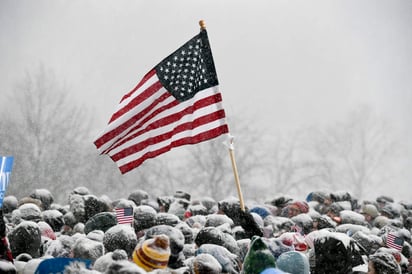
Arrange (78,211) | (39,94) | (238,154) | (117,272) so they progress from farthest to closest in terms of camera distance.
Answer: (238,154)
(39,94)
(78,211)
(117,272)

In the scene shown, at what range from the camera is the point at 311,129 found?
168ft

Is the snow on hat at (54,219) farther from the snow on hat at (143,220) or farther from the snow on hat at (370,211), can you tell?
the snow on hat at (370,211)

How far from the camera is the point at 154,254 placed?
16.9 feet

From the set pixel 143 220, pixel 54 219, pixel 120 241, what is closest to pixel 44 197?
pixel 54 219

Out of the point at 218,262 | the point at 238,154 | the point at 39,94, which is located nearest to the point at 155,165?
the point at 238,154

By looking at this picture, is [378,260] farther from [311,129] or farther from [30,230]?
[311,129]

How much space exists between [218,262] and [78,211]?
188 inches

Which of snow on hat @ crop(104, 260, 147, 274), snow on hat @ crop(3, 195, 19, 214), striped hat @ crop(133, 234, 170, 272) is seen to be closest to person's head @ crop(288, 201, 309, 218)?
snow on hat @ crop(3, 195, 19, 214)

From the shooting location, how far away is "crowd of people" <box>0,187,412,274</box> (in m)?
5.22

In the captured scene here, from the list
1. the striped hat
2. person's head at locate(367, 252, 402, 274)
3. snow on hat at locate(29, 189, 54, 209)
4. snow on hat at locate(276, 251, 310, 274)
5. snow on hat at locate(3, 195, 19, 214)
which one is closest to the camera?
the striped hat

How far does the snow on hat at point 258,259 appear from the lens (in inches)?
205

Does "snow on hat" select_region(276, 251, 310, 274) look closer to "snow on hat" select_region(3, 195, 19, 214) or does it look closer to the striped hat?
the striped hat

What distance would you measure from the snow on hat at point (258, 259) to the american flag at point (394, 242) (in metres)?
4.11

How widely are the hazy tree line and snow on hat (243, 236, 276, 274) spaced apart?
3132 centimetres
